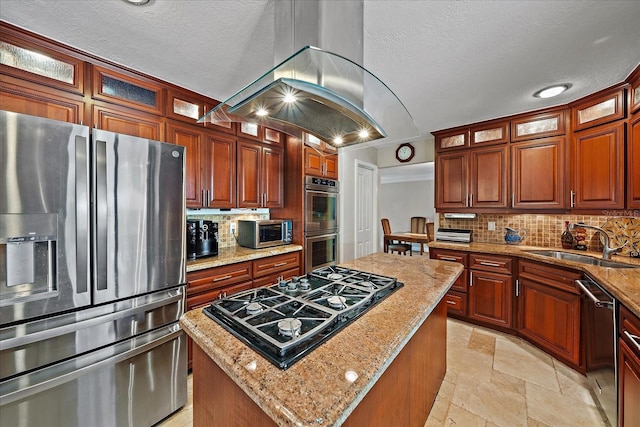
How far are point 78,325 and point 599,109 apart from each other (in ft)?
14.0

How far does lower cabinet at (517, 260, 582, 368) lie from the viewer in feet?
7.07

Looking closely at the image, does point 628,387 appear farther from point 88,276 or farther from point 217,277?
point 88,276

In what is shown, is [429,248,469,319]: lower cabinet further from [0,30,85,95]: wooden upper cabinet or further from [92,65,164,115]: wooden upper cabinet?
[0,30,85,95]: wooden upper cabinet

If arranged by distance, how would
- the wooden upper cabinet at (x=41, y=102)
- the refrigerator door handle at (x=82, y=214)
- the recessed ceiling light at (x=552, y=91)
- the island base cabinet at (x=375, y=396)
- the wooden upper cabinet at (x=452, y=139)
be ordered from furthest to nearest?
the wooden upper cabinet at (x=452, y=139)
the recessed ceiling light at (x=552, y=91)
the wooden upper cabinet at (x=41, y=102)
the refrigerator door handle at (x=82, y=214)
the island base cabinet at (x=375, y=396)

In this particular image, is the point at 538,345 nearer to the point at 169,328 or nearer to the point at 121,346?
the point at 169,328

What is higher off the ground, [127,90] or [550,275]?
[127,90]

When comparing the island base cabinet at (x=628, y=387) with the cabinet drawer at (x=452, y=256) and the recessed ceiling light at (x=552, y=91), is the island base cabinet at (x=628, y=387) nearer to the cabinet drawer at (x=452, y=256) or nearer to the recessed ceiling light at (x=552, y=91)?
the cabinet drawer at (x=452, y=256)

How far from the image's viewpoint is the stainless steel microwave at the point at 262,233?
109 inches

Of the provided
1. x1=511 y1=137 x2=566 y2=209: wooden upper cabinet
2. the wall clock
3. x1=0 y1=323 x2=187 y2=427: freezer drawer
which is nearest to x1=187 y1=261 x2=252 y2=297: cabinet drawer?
x1=0 y1=323 x2=187 y2=427: freezer drawer

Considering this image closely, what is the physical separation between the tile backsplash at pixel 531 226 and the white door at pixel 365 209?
1.29 meters

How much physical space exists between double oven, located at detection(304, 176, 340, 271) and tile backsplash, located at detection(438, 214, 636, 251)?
5.31ft

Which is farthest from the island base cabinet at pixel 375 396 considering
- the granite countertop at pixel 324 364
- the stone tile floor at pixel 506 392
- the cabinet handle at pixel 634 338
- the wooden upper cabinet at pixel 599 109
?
the wooden upper cabinet at pixel 599 109

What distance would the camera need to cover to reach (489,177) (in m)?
3.13

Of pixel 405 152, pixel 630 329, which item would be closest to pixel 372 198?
pixel 405 152
